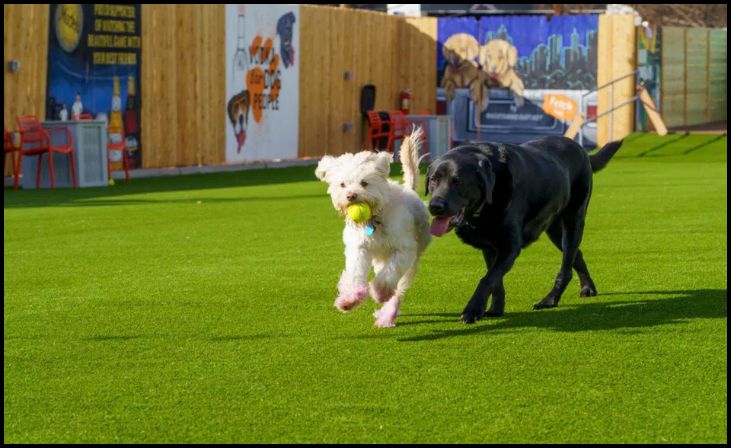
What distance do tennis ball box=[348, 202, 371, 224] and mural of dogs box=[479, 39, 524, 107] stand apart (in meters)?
25.8

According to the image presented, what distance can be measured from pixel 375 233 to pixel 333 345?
34.5 inches

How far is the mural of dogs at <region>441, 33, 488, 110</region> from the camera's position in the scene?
110ft

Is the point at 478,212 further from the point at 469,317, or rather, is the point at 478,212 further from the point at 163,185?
the point at 163,185

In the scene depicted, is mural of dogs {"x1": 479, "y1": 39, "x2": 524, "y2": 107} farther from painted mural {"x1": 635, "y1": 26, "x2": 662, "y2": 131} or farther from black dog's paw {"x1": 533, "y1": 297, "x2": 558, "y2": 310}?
black dog's paw {"x1": 533, "y1": 297, "x2": 558, "y2": 310}

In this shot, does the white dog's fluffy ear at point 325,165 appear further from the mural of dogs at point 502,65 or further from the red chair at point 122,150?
the mural of dogs at point 502,65

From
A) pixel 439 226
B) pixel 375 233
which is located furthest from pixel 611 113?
pixel 439 226

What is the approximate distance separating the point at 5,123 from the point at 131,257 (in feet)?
33.8

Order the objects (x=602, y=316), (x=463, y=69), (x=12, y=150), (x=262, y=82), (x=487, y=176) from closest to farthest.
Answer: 1. (x=487, y=176)
2. (x=602, y=316)
3. (x=12, y=150)
4. (x=262, y=82)
5. (x=463, y=69)

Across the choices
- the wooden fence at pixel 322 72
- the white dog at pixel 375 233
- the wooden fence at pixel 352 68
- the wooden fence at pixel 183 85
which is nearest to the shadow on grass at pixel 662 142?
the wooden fence at pixel 322 72

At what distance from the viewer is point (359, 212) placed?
298 inches

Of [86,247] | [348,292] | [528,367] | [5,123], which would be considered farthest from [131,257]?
[5,123]

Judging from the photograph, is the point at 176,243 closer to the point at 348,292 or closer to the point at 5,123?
the point at 348,292

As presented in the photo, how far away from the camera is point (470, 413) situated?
5605mm

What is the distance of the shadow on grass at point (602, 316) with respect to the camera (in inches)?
302
